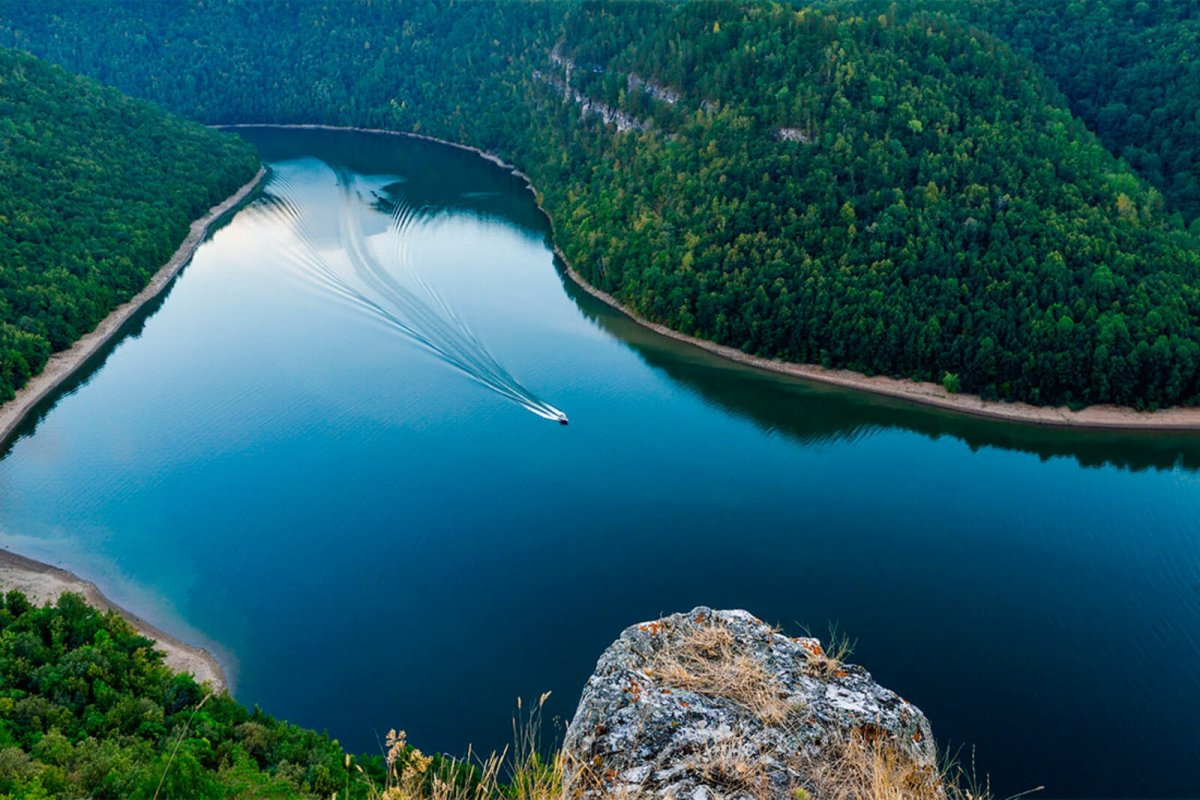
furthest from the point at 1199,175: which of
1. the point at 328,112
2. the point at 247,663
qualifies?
the point at 328,112

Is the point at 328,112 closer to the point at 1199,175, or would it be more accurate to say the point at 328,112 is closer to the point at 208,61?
the point at 208,61

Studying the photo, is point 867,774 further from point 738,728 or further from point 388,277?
point 388,277

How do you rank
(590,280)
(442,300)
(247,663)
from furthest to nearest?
(590,280) < (442,300) < (247,663)

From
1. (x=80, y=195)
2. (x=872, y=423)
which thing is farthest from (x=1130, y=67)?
(x=80, y=195)

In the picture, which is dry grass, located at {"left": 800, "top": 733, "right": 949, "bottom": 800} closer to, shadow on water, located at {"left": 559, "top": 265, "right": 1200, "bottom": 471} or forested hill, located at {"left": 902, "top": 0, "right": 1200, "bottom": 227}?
shadow on water, located at {"left": 559, "top": 265, "right": 1200, "bottom": 471}

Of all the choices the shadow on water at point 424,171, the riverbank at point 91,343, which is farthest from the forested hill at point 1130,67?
the riverbank at point 91,343

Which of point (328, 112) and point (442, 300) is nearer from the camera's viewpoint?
point (442, 300)

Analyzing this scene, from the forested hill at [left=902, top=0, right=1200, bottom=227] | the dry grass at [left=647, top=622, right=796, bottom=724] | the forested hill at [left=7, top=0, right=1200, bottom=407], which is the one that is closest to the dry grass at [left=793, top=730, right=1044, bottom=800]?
the dry grass at [left=647, top=622, right=796, bottom=724]

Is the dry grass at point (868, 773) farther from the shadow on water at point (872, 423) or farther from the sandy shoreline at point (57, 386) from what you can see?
the shadow on water at point (872, 423)
